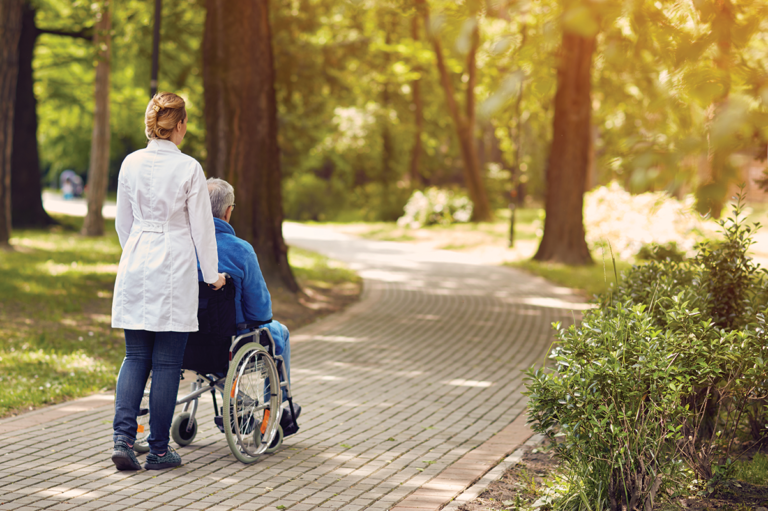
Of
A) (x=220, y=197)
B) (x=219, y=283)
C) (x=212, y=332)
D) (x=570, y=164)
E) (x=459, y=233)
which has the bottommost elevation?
(x=459, y=233)

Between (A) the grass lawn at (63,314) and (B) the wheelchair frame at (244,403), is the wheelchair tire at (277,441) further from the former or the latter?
(A) the grass lawn at (63,314)

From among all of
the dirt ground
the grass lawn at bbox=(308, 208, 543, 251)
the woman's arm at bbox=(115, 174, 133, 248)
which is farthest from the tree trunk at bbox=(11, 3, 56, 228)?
the dirt ground

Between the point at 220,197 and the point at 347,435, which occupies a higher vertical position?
the point at 220,197

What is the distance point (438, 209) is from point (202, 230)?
25.5 m

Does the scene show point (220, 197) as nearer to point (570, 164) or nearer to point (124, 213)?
point (124, 213)

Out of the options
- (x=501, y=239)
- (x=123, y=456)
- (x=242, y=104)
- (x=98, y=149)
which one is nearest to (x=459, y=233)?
(x=501, y=239)

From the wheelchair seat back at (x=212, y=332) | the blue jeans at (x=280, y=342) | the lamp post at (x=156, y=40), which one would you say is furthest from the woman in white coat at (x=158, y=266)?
the lamp post at (x=156, y=40)

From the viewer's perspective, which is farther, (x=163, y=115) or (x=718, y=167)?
(x=163, y=115)

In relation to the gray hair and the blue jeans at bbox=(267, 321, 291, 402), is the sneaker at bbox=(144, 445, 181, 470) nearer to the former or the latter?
the blue jeans at bbox=(267, 321, 291, 402)

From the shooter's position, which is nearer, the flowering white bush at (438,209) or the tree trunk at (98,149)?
the tree trunk at (98,149)

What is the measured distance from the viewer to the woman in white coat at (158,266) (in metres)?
4.45

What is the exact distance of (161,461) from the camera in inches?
184

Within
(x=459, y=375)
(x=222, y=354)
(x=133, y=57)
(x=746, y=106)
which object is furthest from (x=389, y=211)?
(x=746, y=106)

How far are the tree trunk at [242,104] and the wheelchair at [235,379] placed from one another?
6.33m
